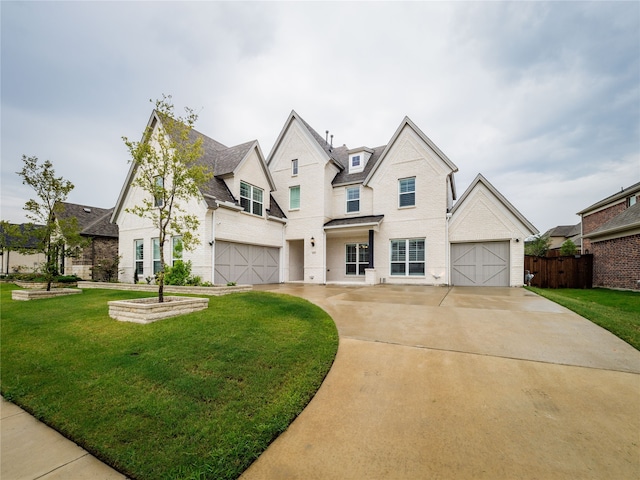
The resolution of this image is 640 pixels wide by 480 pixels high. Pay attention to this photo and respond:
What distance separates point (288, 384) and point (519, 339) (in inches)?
176

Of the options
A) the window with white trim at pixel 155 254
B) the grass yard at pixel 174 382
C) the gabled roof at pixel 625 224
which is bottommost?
the grass yard at pixel 174 382

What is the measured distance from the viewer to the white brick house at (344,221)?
1413 centimetres

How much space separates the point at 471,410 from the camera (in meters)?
3.08

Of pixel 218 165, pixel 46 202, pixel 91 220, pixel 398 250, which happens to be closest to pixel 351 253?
pixel 398 250

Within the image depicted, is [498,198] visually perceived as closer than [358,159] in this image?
Yes

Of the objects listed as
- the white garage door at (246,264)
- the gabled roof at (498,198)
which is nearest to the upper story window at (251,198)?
the white garage door at (246,264)

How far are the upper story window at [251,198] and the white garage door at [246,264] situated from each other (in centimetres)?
221

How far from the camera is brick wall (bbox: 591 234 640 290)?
13.8 meters

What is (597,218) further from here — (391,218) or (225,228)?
(225,228)

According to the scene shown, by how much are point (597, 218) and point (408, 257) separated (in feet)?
64.8

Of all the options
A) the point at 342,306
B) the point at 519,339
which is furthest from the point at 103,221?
the point at 519,339

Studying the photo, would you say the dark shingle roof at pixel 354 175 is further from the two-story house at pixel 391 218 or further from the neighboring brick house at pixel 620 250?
the neighboring brick house at pixel 620 250

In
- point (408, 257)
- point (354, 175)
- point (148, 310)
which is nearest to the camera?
point (148, 310)

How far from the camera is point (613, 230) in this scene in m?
14.8
